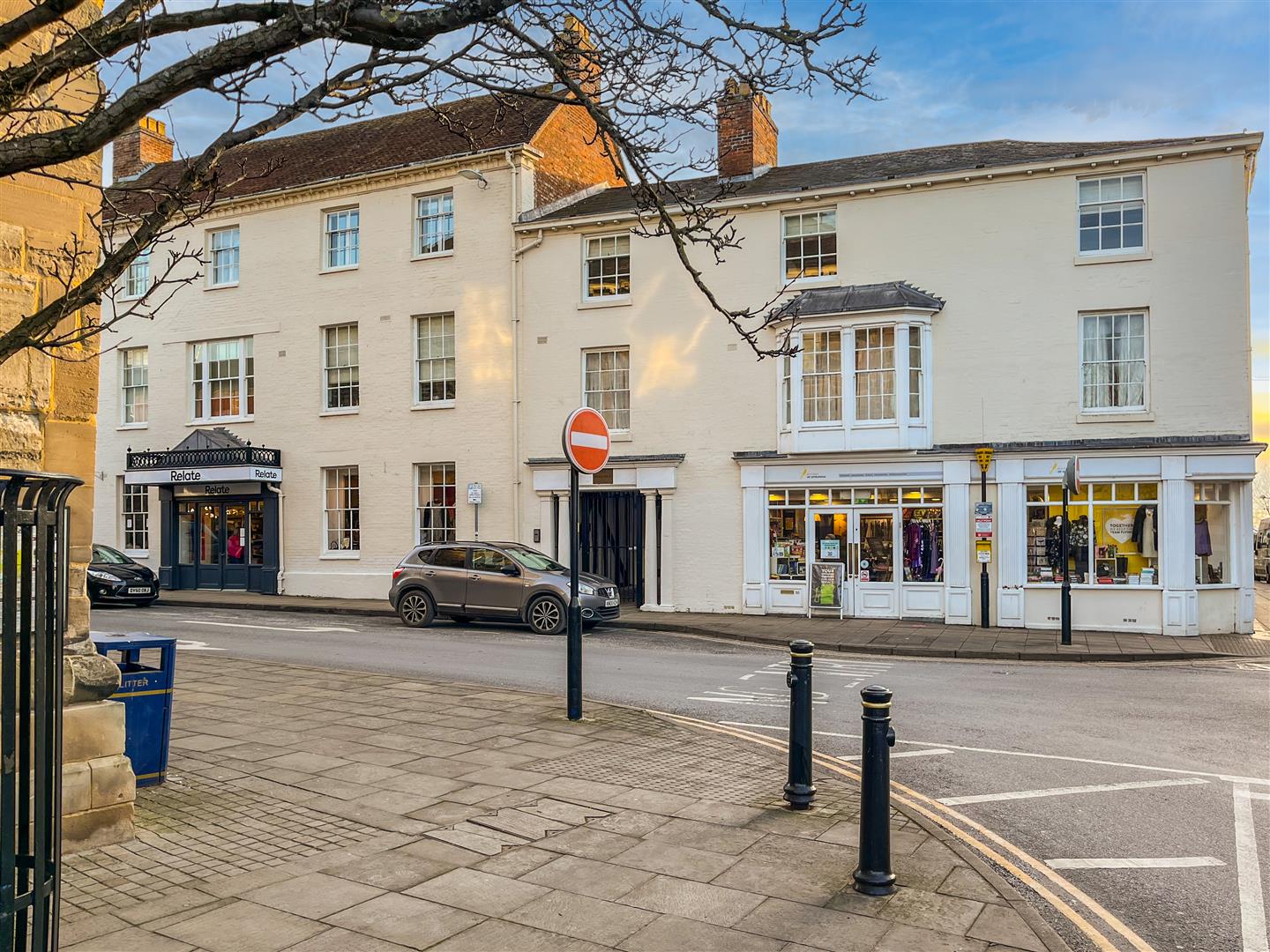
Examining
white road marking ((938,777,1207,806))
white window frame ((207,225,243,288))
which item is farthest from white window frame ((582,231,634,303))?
white road marking ((938,777,1207,806))

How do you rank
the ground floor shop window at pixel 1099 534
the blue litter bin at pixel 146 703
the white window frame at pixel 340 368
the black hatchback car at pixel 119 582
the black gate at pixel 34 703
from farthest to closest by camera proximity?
the white window frame at pixel 340 368 → the black hatchback car at pixel 119 582 → the ground floor shop window at pixel 1099 534 → the blue litter bin at pixel 146 703 → the black gate at pixel 34 703

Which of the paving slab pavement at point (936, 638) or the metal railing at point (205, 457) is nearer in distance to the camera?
the paving slab pavement at point (936, 638)

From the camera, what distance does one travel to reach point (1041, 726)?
10156 mm

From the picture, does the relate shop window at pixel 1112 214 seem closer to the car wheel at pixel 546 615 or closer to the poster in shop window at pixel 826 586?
the poster in shop window at pixel 826 586

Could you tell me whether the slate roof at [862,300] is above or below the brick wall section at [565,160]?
below

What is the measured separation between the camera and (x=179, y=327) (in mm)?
28812

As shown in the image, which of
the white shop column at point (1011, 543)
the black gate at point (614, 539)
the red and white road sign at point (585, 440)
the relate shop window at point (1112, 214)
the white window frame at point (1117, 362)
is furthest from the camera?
the black gate at point (614, 539)

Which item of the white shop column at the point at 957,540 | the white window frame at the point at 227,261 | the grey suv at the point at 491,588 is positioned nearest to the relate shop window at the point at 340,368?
the white window frame at the point at 227,261

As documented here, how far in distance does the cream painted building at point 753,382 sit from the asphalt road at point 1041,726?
4218 millimetres

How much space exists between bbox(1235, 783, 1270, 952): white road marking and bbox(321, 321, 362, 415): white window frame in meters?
22.2

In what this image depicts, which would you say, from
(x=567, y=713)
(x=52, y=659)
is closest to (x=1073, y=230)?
(x=567, y=713)

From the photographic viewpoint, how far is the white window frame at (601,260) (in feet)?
76.5

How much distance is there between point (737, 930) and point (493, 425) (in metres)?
20.2

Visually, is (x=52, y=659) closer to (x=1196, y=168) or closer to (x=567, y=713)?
(x=567, y=713)
